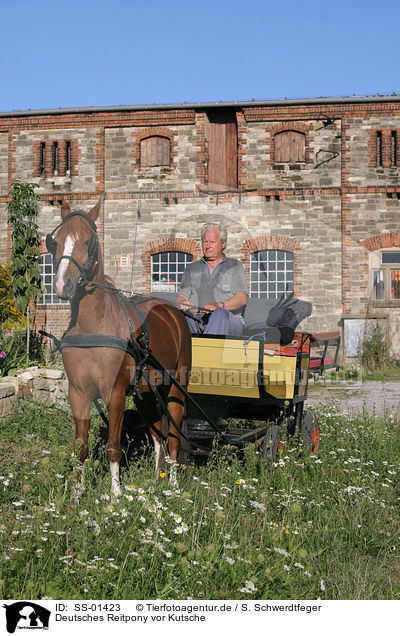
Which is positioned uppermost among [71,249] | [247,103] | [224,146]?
[247,103]

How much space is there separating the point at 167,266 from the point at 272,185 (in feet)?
13.4

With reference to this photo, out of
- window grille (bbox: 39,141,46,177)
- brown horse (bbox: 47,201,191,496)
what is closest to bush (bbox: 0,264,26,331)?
window grille (bbox: 39,141,46,177)

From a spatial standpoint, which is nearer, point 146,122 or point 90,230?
point 90,230

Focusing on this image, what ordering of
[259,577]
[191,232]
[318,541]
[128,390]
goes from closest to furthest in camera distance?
[259,577], [318,541], [128,390], [191,232]

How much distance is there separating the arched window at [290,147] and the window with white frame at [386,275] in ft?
12.0

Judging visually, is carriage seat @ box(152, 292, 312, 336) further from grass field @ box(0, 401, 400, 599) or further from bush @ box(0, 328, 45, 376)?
bush @ box(0, 328, 45, 376)

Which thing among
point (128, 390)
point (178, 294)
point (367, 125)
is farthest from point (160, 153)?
point (128, 390)

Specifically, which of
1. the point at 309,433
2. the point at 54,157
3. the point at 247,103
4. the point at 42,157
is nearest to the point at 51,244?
the point at 309,433

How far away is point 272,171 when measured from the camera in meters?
16.4

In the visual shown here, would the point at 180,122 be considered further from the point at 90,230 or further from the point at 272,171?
the point at 90,230

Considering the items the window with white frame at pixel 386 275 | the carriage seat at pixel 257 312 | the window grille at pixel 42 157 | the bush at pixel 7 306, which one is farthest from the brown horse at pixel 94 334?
the window grille at pixel 42 157

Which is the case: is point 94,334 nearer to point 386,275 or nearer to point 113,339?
point 113,339

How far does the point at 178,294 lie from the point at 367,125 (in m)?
13.5

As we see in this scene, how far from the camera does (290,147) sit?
1639cm
